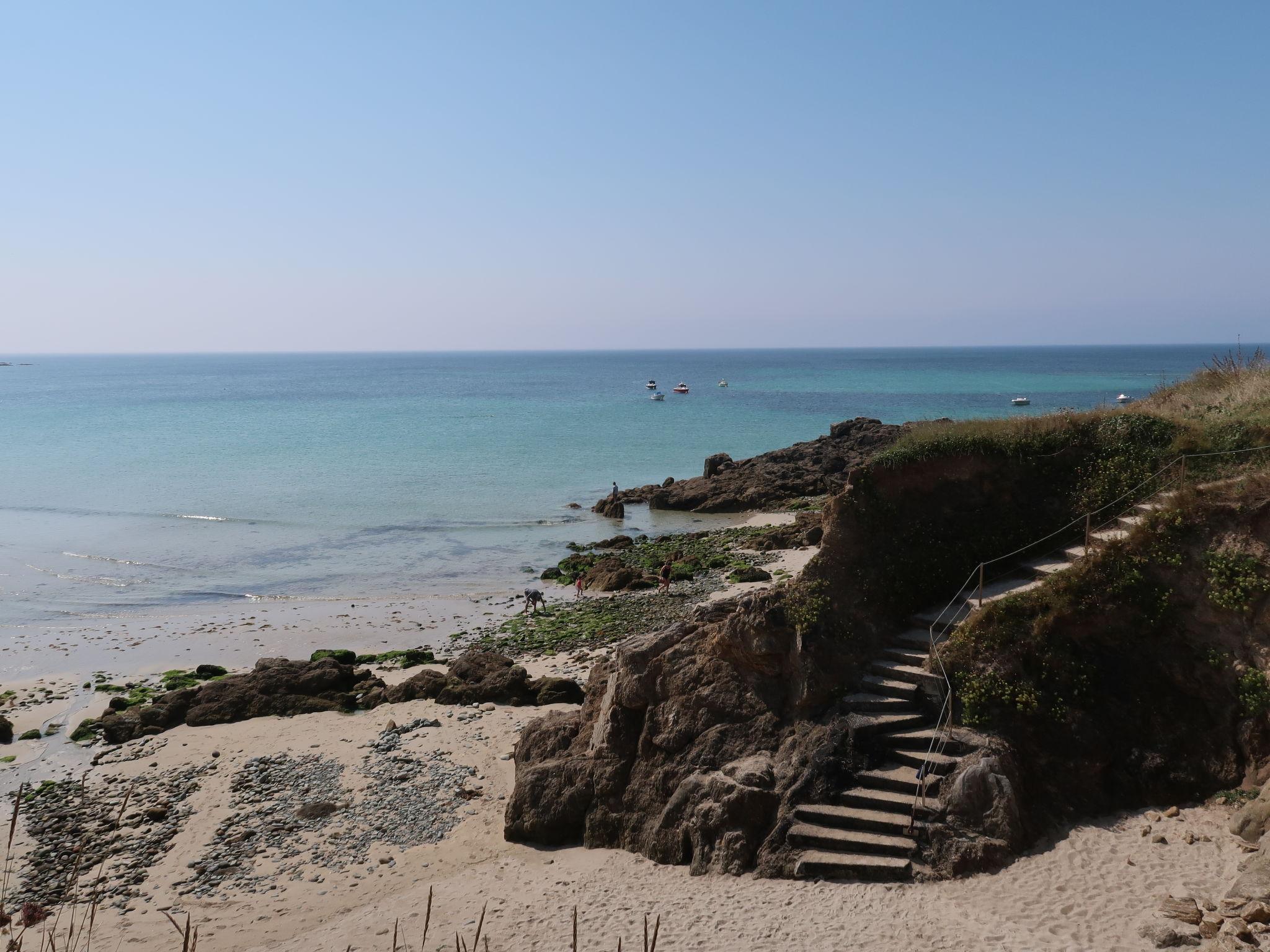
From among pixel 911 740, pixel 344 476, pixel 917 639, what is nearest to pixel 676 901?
pixel 911 740

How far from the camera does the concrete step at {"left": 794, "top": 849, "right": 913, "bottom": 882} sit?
1125cm

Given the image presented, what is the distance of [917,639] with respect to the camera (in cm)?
1452

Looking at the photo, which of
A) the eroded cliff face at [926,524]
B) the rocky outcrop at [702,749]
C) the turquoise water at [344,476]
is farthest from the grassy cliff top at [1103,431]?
the rocky outcrop at [702,749]

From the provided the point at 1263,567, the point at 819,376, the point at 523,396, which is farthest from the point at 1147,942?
the point at 819,376

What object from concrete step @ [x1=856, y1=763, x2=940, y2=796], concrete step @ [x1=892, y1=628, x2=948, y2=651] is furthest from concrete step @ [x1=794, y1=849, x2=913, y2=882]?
concrete step @ [x1=892, y1=628, x2=948, y2=651]

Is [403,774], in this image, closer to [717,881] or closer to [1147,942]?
[717,881]

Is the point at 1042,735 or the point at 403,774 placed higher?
the point at 1042,735

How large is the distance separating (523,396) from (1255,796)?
124 m

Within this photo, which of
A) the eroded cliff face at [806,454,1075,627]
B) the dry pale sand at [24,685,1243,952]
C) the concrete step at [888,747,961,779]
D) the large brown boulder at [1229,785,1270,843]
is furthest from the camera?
the eroded cliff face at [806,454,1075,627]

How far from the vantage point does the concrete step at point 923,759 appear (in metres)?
12.2

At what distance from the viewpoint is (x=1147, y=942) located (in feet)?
30.9

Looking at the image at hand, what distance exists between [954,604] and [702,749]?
5319mm

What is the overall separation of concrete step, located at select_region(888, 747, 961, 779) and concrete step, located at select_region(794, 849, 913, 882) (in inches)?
55.2

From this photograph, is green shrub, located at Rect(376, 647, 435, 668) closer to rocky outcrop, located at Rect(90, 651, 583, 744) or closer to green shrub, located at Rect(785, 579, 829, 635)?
rocky outcrop, located at Rect(90, 651, 583, 744)
